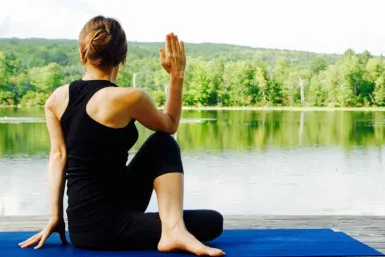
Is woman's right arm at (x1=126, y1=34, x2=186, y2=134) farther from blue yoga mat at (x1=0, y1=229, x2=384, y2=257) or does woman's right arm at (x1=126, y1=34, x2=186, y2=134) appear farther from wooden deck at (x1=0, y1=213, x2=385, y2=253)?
wooden deck at (x1=0, y1=213, x2=385, y2=253)

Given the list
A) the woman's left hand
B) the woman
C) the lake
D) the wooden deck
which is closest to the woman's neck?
the woman

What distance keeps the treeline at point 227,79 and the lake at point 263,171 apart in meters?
14.6

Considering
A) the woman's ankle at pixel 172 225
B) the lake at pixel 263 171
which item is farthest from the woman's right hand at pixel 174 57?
the lake at pixel 263 171

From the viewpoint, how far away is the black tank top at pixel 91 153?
187 cm

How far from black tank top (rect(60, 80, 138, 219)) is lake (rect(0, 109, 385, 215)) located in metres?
5.44

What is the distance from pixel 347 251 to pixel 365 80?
39140 millimetres

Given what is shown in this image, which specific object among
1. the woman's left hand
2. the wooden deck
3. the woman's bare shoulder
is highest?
the woman's bare shoulder

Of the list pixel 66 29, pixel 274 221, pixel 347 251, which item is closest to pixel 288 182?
pixel 274 221

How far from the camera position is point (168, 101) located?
1941 millimetres

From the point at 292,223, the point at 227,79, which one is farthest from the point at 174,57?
the point at 227,79

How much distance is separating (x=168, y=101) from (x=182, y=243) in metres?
0.40

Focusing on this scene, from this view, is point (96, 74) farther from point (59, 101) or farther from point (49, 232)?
point (49, 232)

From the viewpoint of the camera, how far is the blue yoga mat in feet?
6.36

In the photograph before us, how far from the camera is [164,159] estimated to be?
1.90 metres
